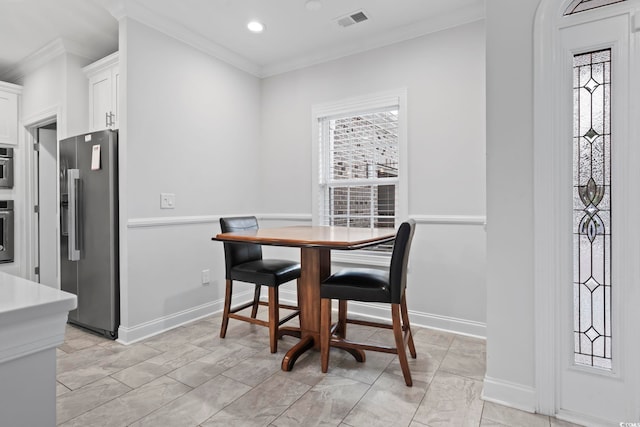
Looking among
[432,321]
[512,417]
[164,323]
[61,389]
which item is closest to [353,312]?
[432,321]

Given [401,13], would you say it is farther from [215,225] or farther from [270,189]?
[215,225]

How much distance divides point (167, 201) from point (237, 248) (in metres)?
0.79

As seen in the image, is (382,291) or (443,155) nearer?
(382,291)

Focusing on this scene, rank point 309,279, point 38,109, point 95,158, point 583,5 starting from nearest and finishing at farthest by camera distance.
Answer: point 583,5 → point 309,279 → point 95,158 → point 38,109

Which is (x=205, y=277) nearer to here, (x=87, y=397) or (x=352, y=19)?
(x=87, y=397)

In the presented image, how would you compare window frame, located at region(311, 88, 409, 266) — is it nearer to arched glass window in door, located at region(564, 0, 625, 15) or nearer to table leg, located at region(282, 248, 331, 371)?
table leg, located at region(282, 248, 331, 371)

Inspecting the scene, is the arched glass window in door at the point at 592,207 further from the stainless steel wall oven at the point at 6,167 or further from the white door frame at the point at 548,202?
the stainless steel wall oven at the point at 6,167

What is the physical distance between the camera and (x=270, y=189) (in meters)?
4.02

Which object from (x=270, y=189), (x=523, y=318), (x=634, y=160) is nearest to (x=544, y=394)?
(x=523, y=318)

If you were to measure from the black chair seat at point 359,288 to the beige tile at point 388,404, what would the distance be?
19.8 inches

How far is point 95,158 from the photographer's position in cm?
286

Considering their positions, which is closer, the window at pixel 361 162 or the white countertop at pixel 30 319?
the white countertop at pixel 30 319

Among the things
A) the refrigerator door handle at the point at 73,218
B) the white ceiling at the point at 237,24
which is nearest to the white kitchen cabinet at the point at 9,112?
the white ceiling at the point at 237,24

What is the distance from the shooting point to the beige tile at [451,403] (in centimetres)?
174
